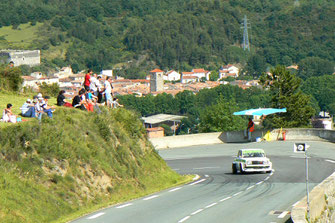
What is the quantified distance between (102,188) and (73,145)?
5.91 feet

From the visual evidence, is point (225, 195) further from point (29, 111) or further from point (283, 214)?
point (29, 111)

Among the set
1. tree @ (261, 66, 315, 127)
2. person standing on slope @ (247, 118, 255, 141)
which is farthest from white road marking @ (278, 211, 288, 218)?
tree @ (261, 66, 315, 127)

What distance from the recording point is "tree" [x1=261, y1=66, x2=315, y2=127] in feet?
228

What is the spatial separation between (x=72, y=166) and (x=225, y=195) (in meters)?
6.24

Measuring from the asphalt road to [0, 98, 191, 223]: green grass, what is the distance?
0.95m

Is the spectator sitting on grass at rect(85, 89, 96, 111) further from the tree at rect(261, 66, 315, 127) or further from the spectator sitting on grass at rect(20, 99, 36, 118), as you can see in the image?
the tree at rect(261, 66, 315, 127)

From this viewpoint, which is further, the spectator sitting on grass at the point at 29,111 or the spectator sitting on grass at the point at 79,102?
the spectator sitting on grass at the point at 79,102

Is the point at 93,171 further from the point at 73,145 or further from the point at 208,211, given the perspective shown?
the point at 208,211

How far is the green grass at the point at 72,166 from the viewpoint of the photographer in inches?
838

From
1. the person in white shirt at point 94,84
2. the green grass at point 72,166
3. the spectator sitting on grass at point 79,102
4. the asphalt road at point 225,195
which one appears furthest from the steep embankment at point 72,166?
the person in white shirt at point 94,84

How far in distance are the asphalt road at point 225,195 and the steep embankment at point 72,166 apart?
40.4 inches

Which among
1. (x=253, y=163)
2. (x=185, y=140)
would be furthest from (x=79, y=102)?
(x=185, y=140)

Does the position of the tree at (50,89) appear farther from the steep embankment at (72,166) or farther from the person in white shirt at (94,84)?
the steep embankment at (72,166)

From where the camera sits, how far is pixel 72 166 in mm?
24594
